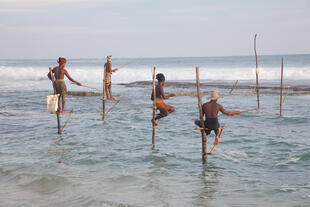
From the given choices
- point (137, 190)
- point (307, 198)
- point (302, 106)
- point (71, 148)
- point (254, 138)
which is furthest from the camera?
point (302, 106)

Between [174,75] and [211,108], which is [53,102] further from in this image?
[174,75]

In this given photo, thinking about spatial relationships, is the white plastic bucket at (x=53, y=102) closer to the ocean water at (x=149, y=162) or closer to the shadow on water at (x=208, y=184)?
the ocean water at (x=149, y=162)

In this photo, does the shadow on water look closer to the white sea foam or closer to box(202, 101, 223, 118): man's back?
box(202, 101, 223, 118): man's back

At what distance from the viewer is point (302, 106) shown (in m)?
19.7

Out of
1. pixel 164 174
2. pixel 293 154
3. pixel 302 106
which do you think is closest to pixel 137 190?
pixel 164 174

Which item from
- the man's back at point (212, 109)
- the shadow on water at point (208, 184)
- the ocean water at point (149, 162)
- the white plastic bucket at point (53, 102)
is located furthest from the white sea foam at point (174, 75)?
the man's back at point (212, 109)

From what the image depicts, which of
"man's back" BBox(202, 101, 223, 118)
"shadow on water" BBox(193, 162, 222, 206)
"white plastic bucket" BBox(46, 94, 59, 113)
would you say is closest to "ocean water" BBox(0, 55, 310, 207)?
"shadow on water" BBox(193, 162, 222, 206)

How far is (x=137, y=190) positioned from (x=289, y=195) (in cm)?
317

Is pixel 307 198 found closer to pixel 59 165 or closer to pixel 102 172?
pixel 102 172

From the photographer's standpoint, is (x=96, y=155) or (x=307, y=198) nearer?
(x=307, y=198)

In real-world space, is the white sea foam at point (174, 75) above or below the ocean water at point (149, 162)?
above

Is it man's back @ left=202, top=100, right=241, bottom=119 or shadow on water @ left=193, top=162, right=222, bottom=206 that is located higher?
man's back @ left=202, top=100, right=241, bottom=119

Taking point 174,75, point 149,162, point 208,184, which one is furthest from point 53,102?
point 174,75

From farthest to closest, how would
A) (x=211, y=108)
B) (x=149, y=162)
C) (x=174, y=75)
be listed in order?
(x=174, y=75) < (x=149, y=162) < (x=211, y=108)
